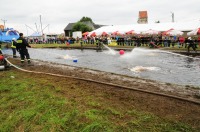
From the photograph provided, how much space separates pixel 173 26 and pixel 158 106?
36.1m

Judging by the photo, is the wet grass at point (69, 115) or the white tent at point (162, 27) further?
the white tent at point (162, 27)

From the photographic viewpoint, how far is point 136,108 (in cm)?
604

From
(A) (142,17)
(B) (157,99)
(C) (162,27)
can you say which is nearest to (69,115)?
(B) (157,99)

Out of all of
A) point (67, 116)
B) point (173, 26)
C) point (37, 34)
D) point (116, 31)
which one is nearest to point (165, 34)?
point (173, 26)

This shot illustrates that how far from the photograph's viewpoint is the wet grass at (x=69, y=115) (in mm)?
5004

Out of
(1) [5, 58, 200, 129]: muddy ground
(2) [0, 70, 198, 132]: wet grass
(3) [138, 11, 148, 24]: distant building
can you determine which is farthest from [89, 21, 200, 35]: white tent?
(3) [138, 11, 148, 24]: distant building

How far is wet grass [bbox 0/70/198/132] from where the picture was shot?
5.00 meters

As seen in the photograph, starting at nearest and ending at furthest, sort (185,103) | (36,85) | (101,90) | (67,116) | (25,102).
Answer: (67,116) < (185,103) < (25,102) < (101,90) < (36,85)

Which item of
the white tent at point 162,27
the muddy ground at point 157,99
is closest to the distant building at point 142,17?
the white tent at point 162,27

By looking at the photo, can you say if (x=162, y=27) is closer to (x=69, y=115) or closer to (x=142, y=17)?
(x=69, y=115)

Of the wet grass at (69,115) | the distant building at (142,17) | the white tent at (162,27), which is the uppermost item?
the distant building at (142,17)

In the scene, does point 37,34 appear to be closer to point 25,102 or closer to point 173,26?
point 173,26

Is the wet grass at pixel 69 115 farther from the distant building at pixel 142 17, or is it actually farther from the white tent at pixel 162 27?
the distant building at pixel 142 17

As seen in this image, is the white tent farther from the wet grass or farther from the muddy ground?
the wet grass
